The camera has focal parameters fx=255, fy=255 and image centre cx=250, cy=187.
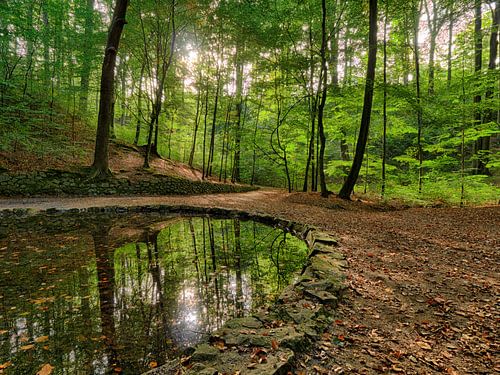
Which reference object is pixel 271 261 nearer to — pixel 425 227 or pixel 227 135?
pixel 425 227

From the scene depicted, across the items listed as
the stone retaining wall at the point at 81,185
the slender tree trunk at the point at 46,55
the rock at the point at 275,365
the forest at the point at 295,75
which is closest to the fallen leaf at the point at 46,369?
the rock at the point at 275,365

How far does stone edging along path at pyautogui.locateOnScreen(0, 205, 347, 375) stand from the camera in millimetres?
1760

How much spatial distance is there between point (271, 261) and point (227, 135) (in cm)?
1386

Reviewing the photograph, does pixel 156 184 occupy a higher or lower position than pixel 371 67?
lower

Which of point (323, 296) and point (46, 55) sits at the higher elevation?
point (46, 55)

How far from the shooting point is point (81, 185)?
32.8 feet

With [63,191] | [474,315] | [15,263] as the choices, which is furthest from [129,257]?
[63,191]

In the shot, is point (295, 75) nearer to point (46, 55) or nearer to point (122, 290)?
→ point (46, 55)

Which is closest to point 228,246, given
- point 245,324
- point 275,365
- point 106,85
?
point 245,324

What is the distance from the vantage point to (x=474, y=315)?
2562 millimetres

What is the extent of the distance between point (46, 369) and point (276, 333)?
71.1 inches

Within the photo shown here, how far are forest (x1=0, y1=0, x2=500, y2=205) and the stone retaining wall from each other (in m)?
0.93

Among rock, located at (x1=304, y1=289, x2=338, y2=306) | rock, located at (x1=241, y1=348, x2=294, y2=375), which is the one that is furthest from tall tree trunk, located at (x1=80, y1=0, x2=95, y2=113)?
rock, located at (x1=241, y1=348, x2=294, y2=375)

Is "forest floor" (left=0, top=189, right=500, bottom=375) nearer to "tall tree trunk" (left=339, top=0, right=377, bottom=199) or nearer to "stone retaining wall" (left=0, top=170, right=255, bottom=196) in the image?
"tall tree trunk" (left=339, top=0, right=377, bottom=199)
